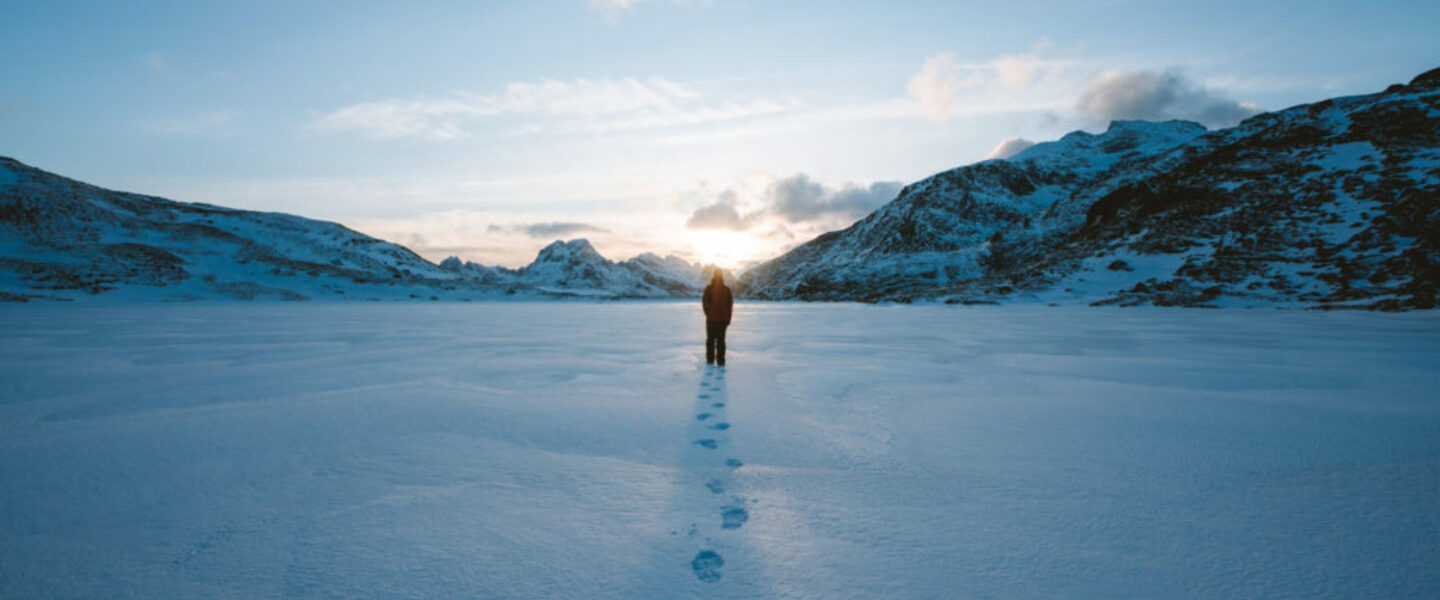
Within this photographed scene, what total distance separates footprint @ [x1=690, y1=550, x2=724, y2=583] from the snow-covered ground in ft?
0.05

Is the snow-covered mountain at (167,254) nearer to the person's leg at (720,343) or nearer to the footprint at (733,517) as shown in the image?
the person's leg at (720,343)

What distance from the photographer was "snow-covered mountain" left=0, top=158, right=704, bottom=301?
284 feet

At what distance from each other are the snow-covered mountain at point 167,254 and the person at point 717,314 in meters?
99.9

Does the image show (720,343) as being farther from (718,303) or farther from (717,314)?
(718,303)

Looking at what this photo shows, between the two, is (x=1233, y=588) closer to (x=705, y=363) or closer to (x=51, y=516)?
(x=51, y=516)

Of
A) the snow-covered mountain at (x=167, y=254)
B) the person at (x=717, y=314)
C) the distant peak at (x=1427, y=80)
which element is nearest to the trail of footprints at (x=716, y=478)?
the person at (x=717, y=314)

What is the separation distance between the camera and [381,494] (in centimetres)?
412

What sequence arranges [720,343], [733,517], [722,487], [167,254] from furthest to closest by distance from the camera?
[167,254] < [720,343] < [722,487] < [733,517]

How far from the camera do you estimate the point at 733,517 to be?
148 inches

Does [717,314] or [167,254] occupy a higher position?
[167,254]

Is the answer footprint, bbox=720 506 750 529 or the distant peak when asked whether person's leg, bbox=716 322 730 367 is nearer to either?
footprint, bbox=720 506 750 529

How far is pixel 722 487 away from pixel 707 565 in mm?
1276

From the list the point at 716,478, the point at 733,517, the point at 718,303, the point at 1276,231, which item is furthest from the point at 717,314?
the point at 1276,231

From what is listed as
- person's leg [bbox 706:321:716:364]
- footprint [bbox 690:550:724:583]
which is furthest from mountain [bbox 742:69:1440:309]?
footprint [bbox 690:550:724:583]
